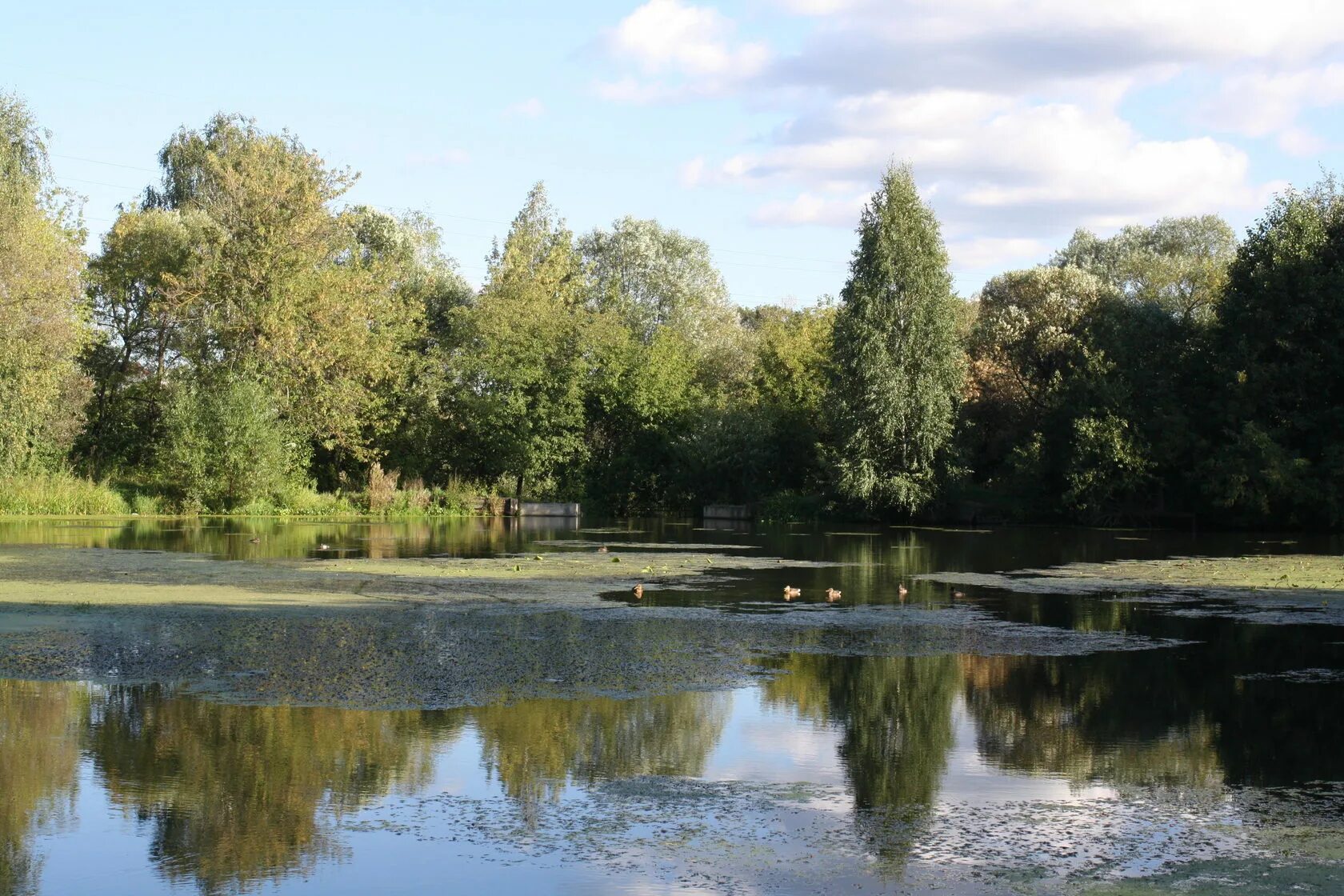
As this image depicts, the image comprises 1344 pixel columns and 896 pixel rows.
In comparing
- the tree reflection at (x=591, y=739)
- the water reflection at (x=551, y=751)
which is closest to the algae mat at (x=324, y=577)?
the water reflection at (x=551, y=751)

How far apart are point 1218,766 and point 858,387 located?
37.2 metres

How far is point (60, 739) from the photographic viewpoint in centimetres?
851

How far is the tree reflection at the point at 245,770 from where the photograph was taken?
642 centimetres

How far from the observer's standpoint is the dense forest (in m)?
39.9

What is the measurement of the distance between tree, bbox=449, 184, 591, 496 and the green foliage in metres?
10.7

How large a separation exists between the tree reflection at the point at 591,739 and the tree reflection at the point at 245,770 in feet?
1.51

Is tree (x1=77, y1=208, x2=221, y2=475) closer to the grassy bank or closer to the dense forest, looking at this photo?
the dense forest

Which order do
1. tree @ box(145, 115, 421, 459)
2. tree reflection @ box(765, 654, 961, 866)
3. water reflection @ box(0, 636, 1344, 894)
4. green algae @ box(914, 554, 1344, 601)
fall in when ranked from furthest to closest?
tree @ box(145, 115, 421, 459) < green algae @ box(914, 554, 1344, 601) < tree reflection @ box(765, 654, 961, 866) < water reflection @ box(0, 636, 1344, 894)

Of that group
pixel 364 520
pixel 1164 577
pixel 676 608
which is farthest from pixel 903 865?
pixel 364 520

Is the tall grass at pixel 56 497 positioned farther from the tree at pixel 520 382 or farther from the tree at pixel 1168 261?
the tree at pixel 1168 261

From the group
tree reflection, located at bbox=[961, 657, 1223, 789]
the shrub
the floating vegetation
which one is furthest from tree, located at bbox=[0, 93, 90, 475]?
tree reflection, located at bbox=[961, 657, 1223, 789]

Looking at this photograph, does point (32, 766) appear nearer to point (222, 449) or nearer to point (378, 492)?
point (222, 449)

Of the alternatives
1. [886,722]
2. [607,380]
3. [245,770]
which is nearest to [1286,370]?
[607,380]

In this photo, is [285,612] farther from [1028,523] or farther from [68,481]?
[1028,523]
